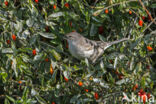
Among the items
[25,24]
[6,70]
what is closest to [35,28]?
[25,24]

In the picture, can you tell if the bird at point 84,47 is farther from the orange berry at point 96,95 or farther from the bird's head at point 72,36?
the orange berry at point 96,95

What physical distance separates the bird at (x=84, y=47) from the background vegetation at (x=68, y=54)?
0.10 metres

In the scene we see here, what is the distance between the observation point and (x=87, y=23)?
3953 millimetres

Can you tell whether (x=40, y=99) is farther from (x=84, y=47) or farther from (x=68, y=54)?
(x=84, y=47)

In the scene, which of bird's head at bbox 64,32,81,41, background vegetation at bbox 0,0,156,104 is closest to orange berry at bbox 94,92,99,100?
background vegetation at bbox 0,0,156,104

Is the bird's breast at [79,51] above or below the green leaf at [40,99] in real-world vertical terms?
above

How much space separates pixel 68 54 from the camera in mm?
4277

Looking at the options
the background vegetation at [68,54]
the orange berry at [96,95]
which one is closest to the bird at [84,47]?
the background vegetation at [68,54]

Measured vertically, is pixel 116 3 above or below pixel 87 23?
above

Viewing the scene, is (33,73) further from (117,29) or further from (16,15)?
(117,29)

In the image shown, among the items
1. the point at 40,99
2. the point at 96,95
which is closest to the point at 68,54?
the point at 96,95

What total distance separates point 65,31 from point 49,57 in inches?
24.5

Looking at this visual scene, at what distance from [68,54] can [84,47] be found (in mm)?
291

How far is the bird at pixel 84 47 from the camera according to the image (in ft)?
13.4
